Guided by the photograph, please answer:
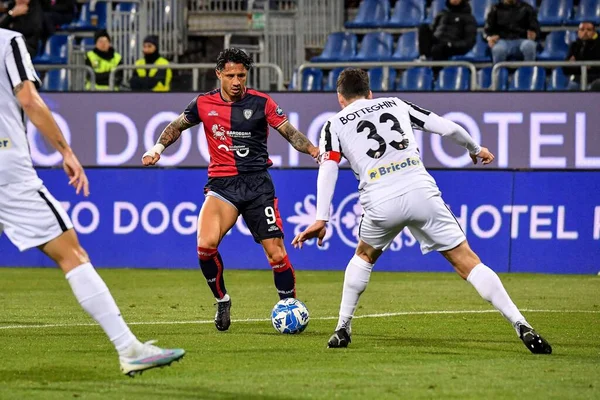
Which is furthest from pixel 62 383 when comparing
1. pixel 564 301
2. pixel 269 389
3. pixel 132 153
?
pixel 132 153

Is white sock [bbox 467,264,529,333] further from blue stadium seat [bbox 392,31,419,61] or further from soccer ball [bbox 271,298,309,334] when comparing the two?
blue stadium seat [bbox 392,31,419,61]

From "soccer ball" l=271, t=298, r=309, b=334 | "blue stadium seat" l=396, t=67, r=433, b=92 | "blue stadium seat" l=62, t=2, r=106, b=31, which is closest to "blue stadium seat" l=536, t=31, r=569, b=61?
"blue stadium seat" l=396, t=67, r=433, b=92

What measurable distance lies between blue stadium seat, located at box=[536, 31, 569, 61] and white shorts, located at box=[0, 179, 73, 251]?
530 inches

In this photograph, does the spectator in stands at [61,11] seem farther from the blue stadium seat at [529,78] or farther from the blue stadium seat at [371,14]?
the blue stadium seat at [529,78]

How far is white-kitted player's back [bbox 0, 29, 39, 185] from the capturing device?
264 inches

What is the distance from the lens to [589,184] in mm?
16016

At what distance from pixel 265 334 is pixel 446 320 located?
6.20 ft

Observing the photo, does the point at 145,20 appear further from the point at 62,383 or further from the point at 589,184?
the point at 62,383

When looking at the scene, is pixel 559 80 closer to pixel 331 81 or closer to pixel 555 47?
pixel 555 47

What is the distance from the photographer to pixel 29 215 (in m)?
6.62

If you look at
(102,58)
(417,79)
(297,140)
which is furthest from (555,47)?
(297,140)

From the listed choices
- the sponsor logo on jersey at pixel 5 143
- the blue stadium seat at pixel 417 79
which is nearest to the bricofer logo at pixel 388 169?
the sponsor logo on jersey at pixel 5 143

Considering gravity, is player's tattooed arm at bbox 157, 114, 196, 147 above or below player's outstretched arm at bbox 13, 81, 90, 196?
below

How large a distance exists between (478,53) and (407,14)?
2.27 metres
